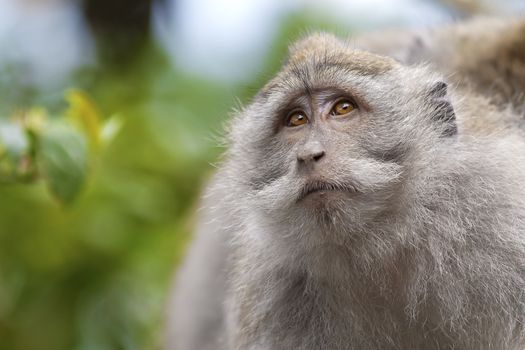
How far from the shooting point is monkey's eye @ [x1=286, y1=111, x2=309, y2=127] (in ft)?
12.0

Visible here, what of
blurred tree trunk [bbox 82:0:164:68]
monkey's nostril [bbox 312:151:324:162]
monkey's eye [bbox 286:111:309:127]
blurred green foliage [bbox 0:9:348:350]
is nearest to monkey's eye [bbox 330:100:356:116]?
monkey's eye [bbox 286:111:309:127]

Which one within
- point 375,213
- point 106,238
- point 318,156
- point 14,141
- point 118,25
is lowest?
point 106,238

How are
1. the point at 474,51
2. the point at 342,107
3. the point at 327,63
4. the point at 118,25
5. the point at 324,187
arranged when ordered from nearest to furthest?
the point at 324,187, the point at 342,107, the point at 327,63, the point at 474,51, the point at 118,25

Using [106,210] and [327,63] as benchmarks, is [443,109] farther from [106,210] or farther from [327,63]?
[106,210]

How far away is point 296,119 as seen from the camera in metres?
3.69

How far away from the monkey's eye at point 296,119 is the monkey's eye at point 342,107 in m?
0.12

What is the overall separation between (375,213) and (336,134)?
35cm

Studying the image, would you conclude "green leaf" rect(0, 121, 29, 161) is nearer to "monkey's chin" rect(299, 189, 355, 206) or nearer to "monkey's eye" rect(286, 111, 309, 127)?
"monkey's eye" rect(286, 111, 309, 127)

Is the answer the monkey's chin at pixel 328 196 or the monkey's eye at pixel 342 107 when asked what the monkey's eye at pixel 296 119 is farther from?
the monkey's chin at pixel 328 196

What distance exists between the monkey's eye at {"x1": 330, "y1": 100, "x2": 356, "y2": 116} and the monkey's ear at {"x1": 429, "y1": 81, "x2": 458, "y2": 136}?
0.40 metres

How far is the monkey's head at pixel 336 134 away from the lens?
3379 millimetres

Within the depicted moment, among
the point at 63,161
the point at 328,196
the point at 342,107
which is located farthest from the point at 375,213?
the point at 63,161

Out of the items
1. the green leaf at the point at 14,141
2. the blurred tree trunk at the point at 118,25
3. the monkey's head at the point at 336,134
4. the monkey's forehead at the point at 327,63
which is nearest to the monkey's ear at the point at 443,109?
the monkey's head at the point at 336,134

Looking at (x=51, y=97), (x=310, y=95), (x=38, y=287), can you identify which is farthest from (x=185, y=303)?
(x=310, y=95)
